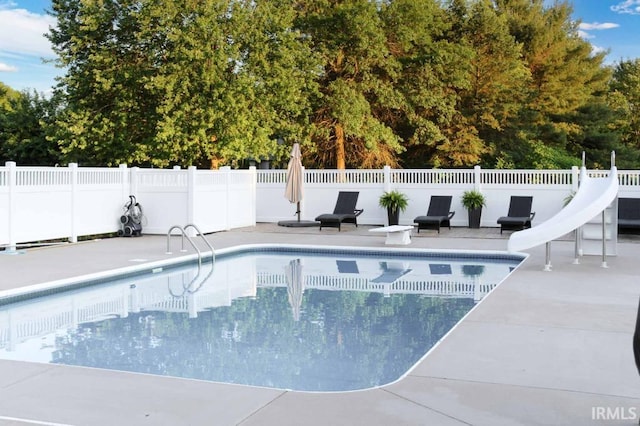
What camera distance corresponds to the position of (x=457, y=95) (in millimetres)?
28141

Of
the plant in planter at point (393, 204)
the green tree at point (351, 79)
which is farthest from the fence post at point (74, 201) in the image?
the green tree at point (351, 79)

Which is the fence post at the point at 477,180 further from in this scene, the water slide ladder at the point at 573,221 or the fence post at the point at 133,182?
the fence post at the point at 133,182

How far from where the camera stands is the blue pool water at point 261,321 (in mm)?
5738

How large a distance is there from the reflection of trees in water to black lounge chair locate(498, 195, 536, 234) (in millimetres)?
7072

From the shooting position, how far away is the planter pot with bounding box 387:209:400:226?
56.6ft

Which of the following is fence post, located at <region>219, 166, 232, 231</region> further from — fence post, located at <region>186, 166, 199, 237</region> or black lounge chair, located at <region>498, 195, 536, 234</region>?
black lounge chair, located at <region>498, 195, 536, 234</region>

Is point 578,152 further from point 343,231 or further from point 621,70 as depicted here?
point 343,231

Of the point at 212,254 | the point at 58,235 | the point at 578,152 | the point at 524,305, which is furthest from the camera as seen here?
the point at 578,152

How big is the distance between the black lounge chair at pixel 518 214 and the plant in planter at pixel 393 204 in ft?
8.59

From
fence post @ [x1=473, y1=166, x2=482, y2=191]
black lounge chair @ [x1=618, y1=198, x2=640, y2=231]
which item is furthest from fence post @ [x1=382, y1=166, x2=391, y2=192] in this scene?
black lounge chair @ [x1=618, y1=198, x2=640, y2=231]

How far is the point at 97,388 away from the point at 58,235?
30.4 feet

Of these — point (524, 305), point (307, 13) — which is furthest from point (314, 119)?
point (524, 305)

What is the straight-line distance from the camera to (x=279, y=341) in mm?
6609

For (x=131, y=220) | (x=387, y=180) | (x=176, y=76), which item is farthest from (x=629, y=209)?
(x=176, y=76)
